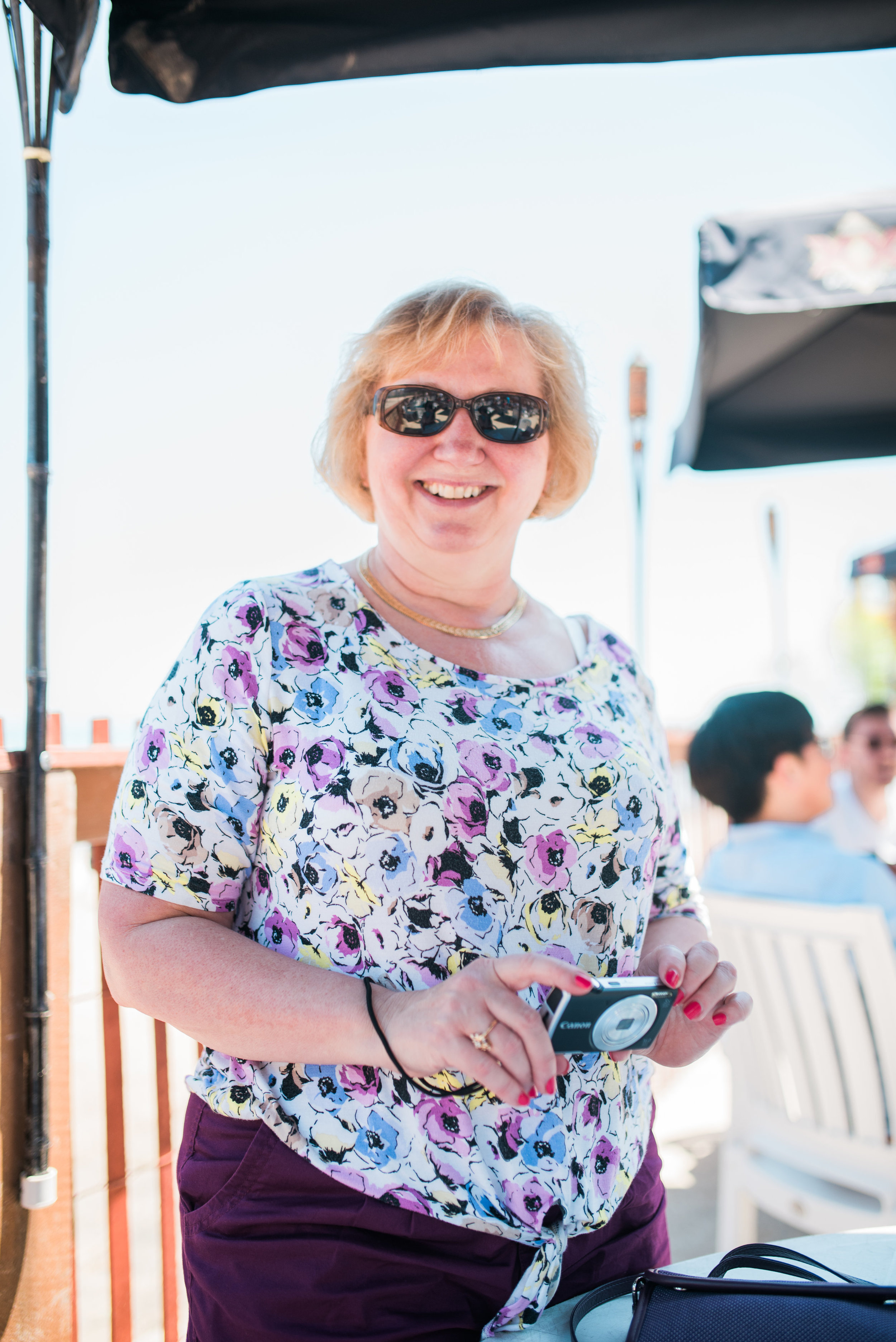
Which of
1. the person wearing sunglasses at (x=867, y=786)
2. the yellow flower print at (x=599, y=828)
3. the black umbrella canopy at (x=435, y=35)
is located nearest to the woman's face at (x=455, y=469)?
the yellow flower print at (x=599, y=828)

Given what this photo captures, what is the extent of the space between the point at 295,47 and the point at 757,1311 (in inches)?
81.7

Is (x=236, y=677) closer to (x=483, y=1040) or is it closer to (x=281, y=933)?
(x=281, y=933)

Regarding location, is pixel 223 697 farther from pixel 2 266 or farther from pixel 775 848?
pixel 775 848

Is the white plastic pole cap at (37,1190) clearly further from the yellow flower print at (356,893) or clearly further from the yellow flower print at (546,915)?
the yellow flower print at (546,915)

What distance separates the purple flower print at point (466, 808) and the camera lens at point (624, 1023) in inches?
12.1

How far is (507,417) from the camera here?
1.45m

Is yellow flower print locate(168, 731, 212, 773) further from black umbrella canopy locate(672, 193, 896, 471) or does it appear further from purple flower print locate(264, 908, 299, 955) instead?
black umbrella canopy locate(672, 193, 896, 471)

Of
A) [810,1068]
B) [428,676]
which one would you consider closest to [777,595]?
[810,1068]

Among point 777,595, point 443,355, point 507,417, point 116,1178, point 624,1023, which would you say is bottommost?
point 116,1178

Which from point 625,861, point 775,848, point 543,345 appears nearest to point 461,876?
point 625,861

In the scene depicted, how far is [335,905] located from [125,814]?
0.31m

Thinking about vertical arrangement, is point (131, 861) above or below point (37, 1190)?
above

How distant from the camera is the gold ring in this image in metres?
0.96

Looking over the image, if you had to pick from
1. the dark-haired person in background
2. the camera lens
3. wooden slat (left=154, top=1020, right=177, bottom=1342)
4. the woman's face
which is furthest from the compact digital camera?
the dark-haired person in background
